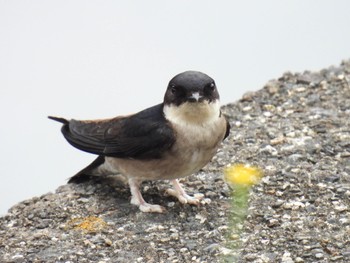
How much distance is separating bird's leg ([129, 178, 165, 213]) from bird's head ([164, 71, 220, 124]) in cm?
65

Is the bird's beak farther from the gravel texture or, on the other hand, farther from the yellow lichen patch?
the yellow lichen patch

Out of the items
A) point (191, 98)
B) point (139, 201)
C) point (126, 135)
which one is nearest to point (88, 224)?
point (139, 201)

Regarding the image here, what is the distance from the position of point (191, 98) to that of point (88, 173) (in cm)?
144

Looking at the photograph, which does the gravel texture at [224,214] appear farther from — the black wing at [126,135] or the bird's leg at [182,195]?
the black wing at [126,135]

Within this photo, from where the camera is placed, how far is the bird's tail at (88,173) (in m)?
7.74

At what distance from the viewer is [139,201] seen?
7.29 m

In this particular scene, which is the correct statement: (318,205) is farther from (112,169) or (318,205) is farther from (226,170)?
(112,169)

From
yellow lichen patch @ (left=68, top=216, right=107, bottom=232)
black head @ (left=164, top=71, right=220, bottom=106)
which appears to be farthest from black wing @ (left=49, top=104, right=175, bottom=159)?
yellow lichen patch @ (left=68, top=216, right=107, bottom=232)

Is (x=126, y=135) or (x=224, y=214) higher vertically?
(x=126, y=135)

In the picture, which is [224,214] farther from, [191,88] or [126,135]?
[191,88]

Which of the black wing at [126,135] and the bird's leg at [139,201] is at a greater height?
the black wing at [126,135]

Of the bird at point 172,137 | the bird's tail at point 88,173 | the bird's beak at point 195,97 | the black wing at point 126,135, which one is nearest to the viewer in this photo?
the bird's beak at point 195,97

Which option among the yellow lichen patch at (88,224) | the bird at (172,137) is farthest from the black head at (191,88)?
the yellow lichen patch at (88,224)

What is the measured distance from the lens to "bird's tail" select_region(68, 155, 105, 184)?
7.74 m
